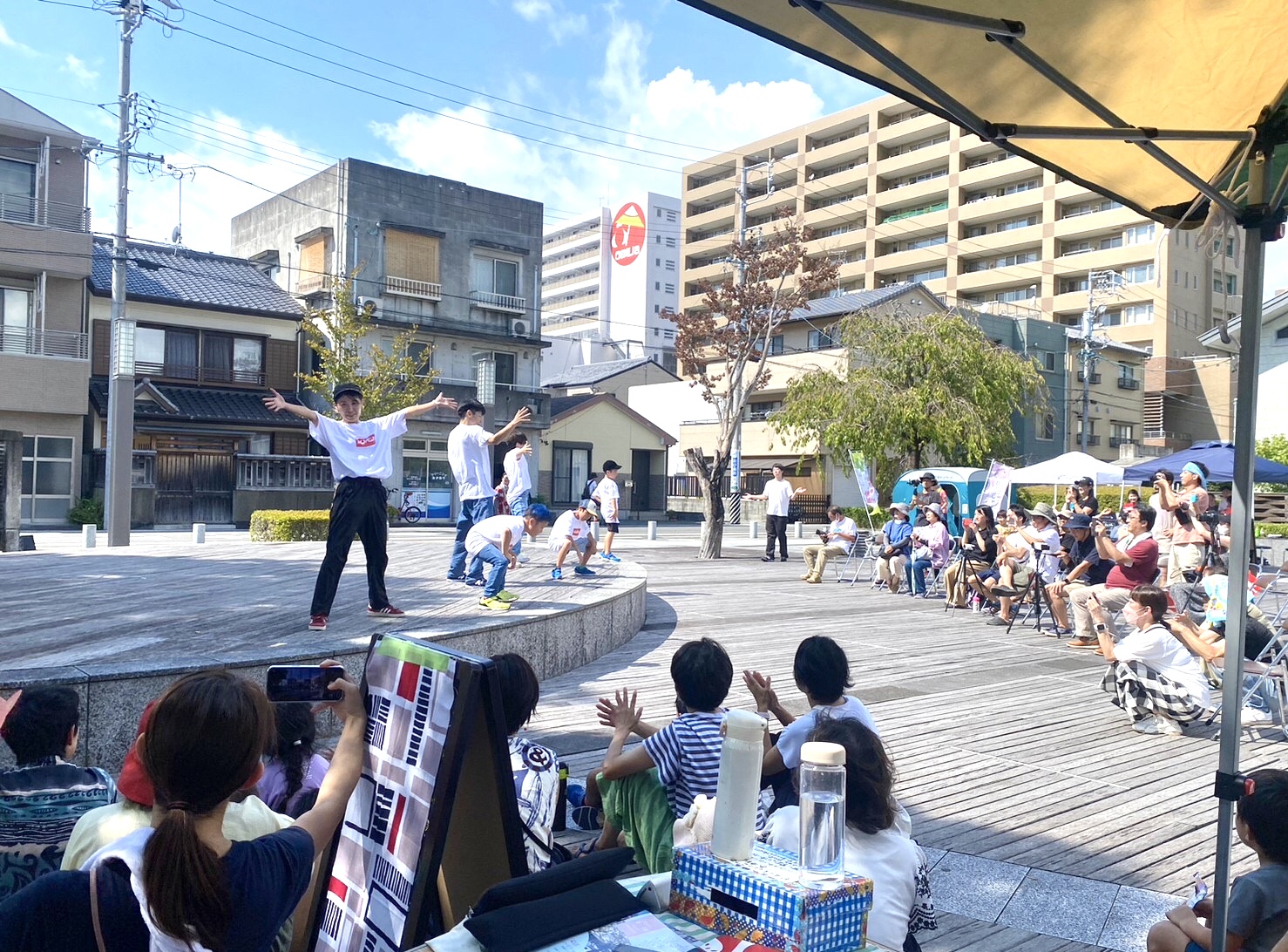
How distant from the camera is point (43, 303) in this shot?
1070 inches

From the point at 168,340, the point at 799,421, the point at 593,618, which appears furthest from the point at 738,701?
the point at 168,340

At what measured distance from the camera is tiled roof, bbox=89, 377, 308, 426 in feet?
92.5

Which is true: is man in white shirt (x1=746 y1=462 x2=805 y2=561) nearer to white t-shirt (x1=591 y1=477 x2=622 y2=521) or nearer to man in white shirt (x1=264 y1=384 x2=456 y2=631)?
white t-shirt (x1=591 y1=477 x2=622 y2=521)

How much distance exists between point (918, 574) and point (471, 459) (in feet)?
27.7

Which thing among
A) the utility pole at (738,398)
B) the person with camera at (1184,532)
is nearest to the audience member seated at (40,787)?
the person with camera at (1184,532)

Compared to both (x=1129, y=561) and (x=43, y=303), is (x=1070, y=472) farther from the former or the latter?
(x=43, y=303)

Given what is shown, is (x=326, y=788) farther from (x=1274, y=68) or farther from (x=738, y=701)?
(x=738, y=701)

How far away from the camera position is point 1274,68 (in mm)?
2955

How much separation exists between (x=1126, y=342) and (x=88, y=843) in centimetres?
5865

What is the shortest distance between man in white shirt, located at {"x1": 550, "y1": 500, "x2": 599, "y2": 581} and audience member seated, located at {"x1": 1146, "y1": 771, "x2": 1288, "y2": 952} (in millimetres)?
9392

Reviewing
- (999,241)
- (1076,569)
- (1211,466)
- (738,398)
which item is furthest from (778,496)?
(999,241)

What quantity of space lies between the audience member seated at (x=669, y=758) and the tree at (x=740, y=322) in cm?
1729

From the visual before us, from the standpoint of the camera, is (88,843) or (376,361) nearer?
(88,843)

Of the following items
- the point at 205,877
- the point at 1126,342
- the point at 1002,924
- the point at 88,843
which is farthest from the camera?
the point at 1126,342
